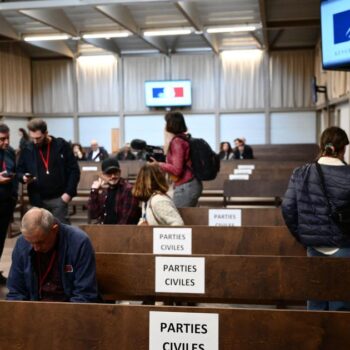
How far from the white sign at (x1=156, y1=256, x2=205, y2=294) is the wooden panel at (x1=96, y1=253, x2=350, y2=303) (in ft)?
0.13

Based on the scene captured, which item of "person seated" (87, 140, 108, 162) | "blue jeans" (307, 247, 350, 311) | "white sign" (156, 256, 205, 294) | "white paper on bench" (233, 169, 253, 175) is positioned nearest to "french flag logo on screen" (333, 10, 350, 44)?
"blue jeans" (307, 247, 350, 311)

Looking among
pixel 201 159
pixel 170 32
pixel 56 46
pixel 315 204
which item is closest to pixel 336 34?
pixel 201 159

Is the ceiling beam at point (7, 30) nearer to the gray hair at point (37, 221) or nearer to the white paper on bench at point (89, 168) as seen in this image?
the white paper on bench at point (89, 168)

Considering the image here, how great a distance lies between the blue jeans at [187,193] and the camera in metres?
5.00

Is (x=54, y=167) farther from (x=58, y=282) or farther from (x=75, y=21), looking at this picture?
(x=75, y=21)

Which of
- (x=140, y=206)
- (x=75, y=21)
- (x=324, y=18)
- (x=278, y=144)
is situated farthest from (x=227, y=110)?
(x=140, y=206)

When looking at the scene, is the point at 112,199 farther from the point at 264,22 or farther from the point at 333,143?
the point at 264,22

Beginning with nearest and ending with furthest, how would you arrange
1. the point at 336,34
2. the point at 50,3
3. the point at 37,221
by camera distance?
the point at 37,221
the point at 336,34
the point at 50,3

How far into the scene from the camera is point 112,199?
465cm

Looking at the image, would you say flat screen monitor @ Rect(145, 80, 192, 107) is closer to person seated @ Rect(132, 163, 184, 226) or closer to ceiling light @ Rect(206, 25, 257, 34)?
ceiling light @ Rect(206, 25, 257, 34)

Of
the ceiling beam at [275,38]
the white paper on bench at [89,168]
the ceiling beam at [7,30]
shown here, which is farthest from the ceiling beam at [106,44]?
the white paper on bench at [89,168]

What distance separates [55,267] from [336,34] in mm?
4240

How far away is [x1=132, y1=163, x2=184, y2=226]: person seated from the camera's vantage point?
4.05 metres

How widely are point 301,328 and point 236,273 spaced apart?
1040 mm
